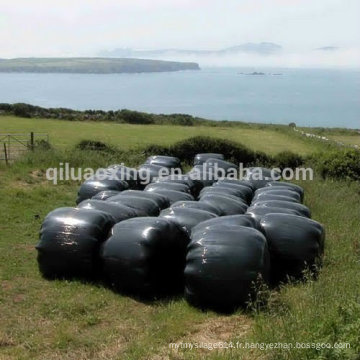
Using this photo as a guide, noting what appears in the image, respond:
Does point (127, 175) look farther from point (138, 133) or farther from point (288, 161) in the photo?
point (138, 133)

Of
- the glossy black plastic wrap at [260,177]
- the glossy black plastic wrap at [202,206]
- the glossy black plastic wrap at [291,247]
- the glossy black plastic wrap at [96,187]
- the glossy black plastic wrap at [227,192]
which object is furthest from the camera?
the glossy black plastic wrap at [260,177]

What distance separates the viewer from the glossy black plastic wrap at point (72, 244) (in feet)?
26.5

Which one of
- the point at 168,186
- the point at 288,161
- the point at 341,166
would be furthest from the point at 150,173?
the point at 288,161

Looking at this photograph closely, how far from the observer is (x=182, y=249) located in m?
8.04

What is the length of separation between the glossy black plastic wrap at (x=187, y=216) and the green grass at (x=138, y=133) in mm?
20563

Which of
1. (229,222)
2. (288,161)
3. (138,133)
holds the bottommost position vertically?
(288,161)

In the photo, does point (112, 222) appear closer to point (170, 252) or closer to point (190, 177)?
point (170, 252)

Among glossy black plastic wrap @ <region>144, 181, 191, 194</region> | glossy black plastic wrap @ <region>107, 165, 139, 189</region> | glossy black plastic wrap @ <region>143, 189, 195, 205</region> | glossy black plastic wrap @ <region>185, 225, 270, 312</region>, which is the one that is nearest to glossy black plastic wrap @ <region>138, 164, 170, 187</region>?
glossy black plastic wrap @ <region>107, 165, 139, 189</region>

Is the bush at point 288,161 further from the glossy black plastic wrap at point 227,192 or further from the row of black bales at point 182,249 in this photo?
the row of black bales at point 182,249

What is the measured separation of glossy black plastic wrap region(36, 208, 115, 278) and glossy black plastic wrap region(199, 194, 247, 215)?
3.01 meters

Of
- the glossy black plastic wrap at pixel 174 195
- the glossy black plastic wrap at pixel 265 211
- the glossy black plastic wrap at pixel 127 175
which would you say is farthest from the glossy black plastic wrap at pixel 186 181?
the glossy black plastic wrap at pixel 265 211

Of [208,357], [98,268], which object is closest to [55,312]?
[98,268]

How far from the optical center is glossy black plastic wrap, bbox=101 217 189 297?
7.48m

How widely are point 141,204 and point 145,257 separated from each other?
9.27ft
